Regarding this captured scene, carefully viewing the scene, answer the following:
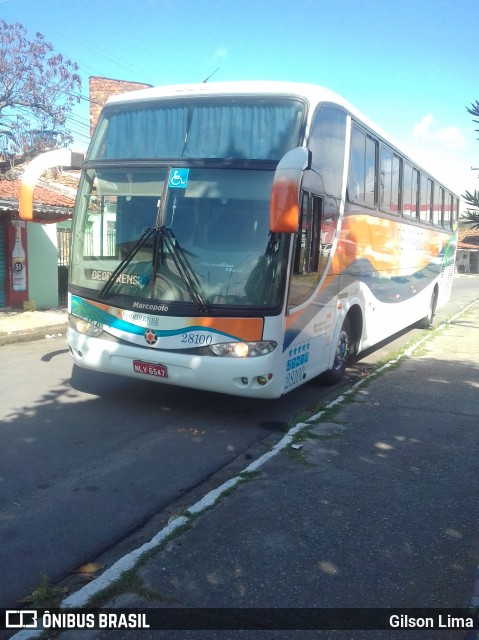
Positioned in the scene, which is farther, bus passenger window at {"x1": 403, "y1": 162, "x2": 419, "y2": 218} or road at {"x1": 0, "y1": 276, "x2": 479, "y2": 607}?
bus passenger window at {"x1": 403, "y1": 162, "x2": 419, "y2": 218}

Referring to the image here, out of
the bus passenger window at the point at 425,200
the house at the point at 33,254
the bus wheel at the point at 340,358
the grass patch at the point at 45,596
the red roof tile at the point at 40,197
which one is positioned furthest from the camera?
the house at the point at 33,254

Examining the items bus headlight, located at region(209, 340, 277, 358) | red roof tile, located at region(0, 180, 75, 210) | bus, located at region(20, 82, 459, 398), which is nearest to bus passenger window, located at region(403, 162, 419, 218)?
bus, located at region(20, 82, 459, 398)

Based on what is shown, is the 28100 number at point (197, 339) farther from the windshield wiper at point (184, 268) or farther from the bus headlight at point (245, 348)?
the windshield wiper at point (184, 268)

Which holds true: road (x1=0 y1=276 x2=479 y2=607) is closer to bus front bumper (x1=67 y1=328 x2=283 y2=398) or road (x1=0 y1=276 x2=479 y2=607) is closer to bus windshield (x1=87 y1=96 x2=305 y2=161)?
bus front bumper (x1=67 y1=328 x2=283 y2=398)

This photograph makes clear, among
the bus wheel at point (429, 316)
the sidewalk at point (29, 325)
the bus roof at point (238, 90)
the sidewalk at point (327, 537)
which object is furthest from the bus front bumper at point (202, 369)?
the bus wheel at point (429, 316)

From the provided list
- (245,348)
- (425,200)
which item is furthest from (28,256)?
(245,348)

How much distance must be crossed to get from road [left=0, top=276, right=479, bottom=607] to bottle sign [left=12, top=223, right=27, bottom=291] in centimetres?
667

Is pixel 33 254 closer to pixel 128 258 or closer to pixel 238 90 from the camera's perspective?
pixel 128 258

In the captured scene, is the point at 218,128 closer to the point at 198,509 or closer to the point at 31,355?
the point at 198,509

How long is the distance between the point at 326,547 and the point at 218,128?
14.5 ft

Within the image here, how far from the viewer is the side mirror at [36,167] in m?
6.84

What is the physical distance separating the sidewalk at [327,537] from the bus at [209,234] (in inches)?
47.8

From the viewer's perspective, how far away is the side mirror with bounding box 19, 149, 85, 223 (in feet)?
22.4

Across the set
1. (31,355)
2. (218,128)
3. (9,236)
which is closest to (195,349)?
(218,128)
